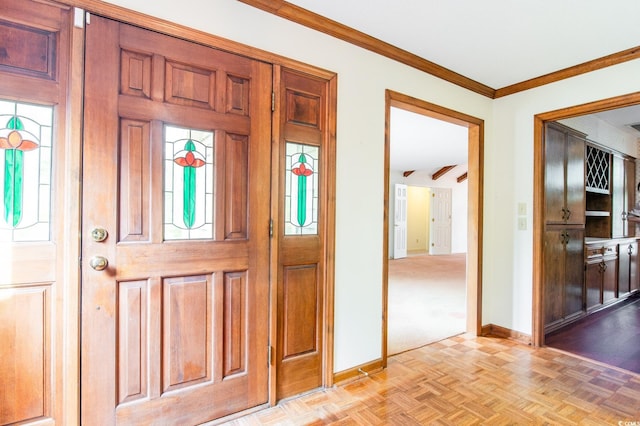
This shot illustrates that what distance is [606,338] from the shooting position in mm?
3133

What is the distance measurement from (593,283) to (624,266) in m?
1.07

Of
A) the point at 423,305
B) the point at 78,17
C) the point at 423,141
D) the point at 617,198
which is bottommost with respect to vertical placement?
the point at 423,305

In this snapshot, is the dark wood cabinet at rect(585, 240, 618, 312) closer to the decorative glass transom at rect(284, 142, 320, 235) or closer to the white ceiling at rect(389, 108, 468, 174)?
the white ceiling at rect(389, 108, 468, 174)

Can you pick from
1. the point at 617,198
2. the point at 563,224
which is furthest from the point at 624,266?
Result: the point at 563,224

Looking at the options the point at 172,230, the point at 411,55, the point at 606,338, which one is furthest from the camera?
the point at 606,338

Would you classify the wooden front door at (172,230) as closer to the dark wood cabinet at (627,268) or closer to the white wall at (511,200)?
the white wall at (511,200)

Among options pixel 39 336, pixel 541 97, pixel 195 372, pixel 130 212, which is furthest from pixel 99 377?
pixel 541 97

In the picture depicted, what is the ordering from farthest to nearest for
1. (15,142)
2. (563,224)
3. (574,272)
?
(574,272)
(563,224)
(15,142)

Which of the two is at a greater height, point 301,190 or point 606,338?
point 301,190

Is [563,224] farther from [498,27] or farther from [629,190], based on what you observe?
[629,190]

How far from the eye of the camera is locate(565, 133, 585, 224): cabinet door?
3385 mm

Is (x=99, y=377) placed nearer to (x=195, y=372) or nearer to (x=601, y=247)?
(x=195, y=372)

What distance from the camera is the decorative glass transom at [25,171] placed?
135 centimetres

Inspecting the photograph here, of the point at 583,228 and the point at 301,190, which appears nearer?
the point at 301,190
